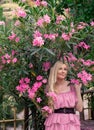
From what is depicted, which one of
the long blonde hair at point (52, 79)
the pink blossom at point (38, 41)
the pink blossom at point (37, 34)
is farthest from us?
the long blonde hair at point (52, 79)

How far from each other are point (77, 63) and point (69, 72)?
0.14 metres

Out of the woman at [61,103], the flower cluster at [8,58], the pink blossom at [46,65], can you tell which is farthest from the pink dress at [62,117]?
the flower cluster at [8,58]

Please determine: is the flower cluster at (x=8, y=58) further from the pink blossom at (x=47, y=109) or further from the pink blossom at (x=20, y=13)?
the pink blossom at (x=47, y=109)

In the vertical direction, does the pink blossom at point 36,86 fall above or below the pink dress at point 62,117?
above

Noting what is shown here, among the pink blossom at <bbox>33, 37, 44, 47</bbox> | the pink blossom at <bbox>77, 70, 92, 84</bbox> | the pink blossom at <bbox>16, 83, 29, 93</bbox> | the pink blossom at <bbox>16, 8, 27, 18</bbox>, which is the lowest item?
the pink blossom at <bbox>16, 83, 29, 93</bbox>

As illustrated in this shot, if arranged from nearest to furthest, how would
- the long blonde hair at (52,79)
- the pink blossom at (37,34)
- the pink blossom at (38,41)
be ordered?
the pink blossom at (38,41) < the pink blossom at (37,34) < the long blonde hair at (52,79)

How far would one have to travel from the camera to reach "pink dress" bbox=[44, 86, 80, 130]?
3738mm

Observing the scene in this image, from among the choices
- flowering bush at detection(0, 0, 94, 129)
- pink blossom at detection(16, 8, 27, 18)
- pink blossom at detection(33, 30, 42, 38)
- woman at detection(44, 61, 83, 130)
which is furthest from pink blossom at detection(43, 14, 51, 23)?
woman at detection(44, 61, 83, 130)

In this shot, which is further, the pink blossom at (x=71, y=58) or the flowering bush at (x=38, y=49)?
the pink blossom at (x=71, y=58)

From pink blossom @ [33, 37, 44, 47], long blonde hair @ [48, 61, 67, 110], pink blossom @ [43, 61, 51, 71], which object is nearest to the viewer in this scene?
pink blossom @ [33, 37, 44, 47]

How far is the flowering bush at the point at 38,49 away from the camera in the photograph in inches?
145

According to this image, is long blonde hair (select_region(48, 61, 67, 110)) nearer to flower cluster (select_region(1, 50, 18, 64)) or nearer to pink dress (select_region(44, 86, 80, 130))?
pink dress (select_region(44, 86, 80, 130))

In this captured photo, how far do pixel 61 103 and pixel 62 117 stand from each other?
0.15 metres

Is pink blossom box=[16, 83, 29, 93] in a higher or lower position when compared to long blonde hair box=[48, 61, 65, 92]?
lower
